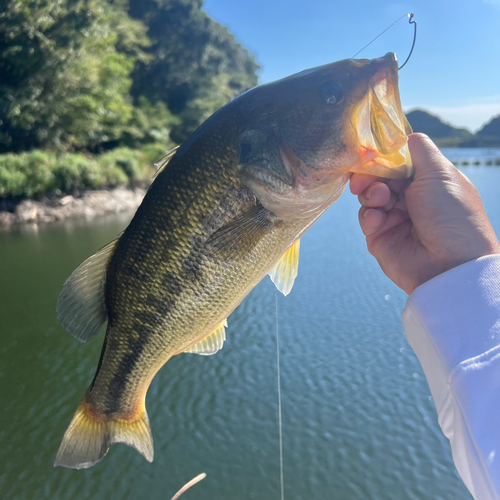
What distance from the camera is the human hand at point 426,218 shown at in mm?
1902

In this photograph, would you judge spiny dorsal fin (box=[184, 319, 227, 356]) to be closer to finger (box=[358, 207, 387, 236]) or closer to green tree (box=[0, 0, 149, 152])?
finger (box=[358, 207, 387, 236])

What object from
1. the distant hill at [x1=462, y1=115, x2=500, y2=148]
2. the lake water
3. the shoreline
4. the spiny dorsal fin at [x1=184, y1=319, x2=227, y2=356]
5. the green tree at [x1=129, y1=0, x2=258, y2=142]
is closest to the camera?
the spiny dorsal fin at [x1=184, y1=319, x2=227, y2=356]

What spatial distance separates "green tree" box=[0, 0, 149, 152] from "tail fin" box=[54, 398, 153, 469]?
20.9 m

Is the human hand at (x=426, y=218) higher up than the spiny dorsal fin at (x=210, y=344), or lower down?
higher up

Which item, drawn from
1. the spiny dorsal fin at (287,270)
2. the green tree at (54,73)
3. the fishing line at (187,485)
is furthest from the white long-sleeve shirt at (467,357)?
the green tree at (54,73)

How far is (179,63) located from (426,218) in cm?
4059

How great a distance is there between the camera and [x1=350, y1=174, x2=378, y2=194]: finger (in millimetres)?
2090

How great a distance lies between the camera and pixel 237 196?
1918 mm

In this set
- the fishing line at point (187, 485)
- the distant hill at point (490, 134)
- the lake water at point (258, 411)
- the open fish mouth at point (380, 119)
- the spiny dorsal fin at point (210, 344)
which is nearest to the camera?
the open fish mouth at point (380, 119)

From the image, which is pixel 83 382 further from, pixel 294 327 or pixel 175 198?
pixel 175 198

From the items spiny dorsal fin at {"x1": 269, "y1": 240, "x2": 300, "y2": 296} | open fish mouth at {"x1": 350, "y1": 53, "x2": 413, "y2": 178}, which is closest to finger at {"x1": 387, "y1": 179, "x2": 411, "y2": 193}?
open fish mouth at {"x1": 350, "y1": 53, "x2": 413, "y2": 178}

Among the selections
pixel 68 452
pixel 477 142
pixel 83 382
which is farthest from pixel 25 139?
pixel 477 142

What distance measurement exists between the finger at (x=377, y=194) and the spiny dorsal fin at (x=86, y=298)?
136cm

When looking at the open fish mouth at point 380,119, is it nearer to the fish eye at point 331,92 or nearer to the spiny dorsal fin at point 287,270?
the fish eye at point 331,92
